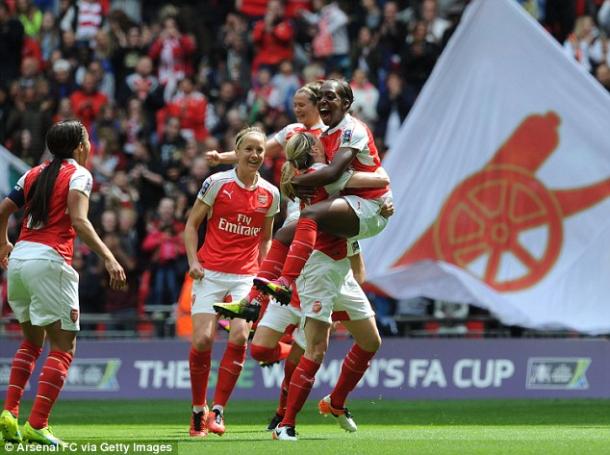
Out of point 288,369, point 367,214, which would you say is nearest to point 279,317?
point 288,369

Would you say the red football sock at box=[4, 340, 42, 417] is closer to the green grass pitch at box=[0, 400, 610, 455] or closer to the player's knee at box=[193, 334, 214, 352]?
the green grass pitch at box=[0, 400, 610, 455]

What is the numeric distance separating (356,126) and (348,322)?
5.61ft

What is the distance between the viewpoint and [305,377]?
10.8 metres

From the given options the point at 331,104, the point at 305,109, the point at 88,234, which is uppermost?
the point at 331,104

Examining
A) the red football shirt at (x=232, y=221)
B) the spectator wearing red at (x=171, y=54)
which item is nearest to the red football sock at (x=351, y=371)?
the red football shirt at (x=232, y=221)

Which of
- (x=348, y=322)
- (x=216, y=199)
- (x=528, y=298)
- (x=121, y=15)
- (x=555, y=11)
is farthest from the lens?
(x=121, y=15)

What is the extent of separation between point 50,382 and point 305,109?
11.2ft

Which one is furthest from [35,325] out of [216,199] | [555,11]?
[555,11]

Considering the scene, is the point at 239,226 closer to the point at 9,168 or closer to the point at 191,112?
the point at 9,168

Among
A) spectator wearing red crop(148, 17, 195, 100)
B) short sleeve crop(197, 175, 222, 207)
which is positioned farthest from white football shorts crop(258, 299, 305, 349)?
spectator wearing red crop(148, 17, 195, 100)

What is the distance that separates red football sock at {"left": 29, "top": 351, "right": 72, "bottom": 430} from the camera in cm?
1029

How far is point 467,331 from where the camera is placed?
1777cm

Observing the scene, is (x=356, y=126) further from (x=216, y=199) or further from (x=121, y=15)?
(x=121, y=15)

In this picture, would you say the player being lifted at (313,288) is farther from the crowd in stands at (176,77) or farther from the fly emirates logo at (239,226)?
the crowd in stands at (176,77)
